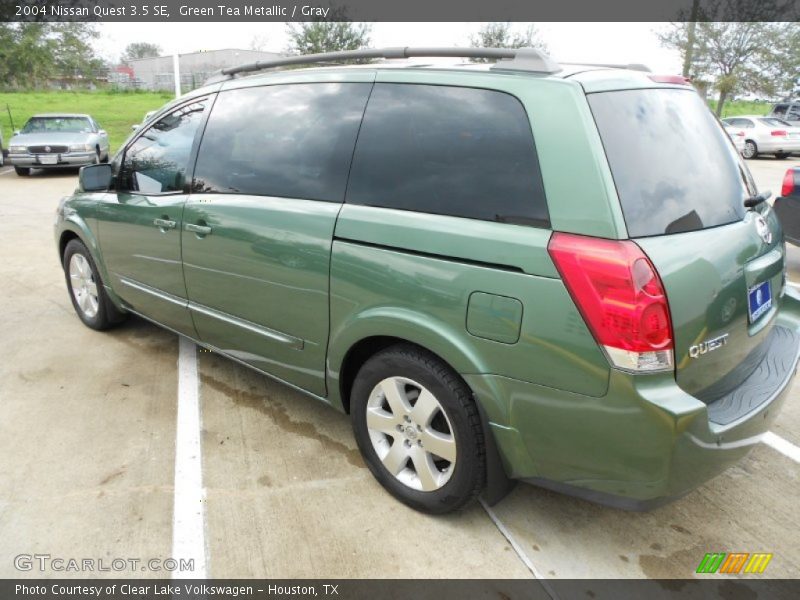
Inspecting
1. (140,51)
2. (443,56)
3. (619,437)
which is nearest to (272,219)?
(443,56)

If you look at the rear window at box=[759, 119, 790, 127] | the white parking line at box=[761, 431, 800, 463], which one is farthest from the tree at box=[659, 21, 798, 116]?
the white parking line at box=[761, 431, 800, 463]

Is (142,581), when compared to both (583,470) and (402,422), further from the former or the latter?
(583,470)

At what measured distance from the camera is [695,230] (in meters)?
2.11

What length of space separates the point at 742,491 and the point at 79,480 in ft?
10.0

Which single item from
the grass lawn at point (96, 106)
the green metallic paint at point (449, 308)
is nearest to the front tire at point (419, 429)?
the green metallic paint at point (449, 308)

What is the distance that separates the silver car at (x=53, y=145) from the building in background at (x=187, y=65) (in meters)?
17.0

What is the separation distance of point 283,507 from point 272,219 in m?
Answer: 1.30

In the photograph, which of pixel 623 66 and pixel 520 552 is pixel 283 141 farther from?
pixel 520 552

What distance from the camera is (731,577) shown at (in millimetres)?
2250

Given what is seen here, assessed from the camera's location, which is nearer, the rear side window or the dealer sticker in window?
the rear side window

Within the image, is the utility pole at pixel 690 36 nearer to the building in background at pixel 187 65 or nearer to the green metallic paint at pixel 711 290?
the building in background at pixel 187 65

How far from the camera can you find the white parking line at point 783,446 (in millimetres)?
3023

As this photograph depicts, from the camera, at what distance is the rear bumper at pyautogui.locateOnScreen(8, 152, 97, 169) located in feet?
45.2

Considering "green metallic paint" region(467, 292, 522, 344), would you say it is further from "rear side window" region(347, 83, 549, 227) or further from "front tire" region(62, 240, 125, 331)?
"front tire" region(62, 240, 125, 331)
